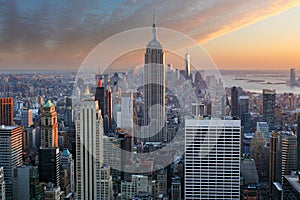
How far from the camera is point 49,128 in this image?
530 centimetres

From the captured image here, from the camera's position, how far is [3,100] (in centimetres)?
498

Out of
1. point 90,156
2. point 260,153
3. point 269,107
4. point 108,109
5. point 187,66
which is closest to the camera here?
point 187,66

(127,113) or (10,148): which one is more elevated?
(127,113)

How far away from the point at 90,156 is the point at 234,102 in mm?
1672

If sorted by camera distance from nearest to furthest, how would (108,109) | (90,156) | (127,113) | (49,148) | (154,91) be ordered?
(154,91) < (108,109) < (127,113) < (90,156) < (49,148)

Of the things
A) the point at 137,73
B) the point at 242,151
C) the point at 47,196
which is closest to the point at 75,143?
the point at 47,196

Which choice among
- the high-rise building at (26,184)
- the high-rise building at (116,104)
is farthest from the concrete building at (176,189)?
the high-rise building at (26,184)

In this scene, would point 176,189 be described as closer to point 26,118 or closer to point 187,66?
point 187,66

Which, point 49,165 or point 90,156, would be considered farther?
point 49,165

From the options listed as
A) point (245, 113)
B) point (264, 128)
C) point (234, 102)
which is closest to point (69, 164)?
point (234, 102)

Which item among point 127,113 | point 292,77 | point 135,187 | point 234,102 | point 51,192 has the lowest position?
point 51,192

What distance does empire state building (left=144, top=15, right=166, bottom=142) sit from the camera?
3.57m

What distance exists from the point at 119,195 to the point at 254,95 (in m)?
1.89

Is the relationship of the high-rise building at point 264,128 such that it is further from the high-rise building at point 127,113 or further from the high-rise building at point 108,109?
the high-rise building at point 108,109
